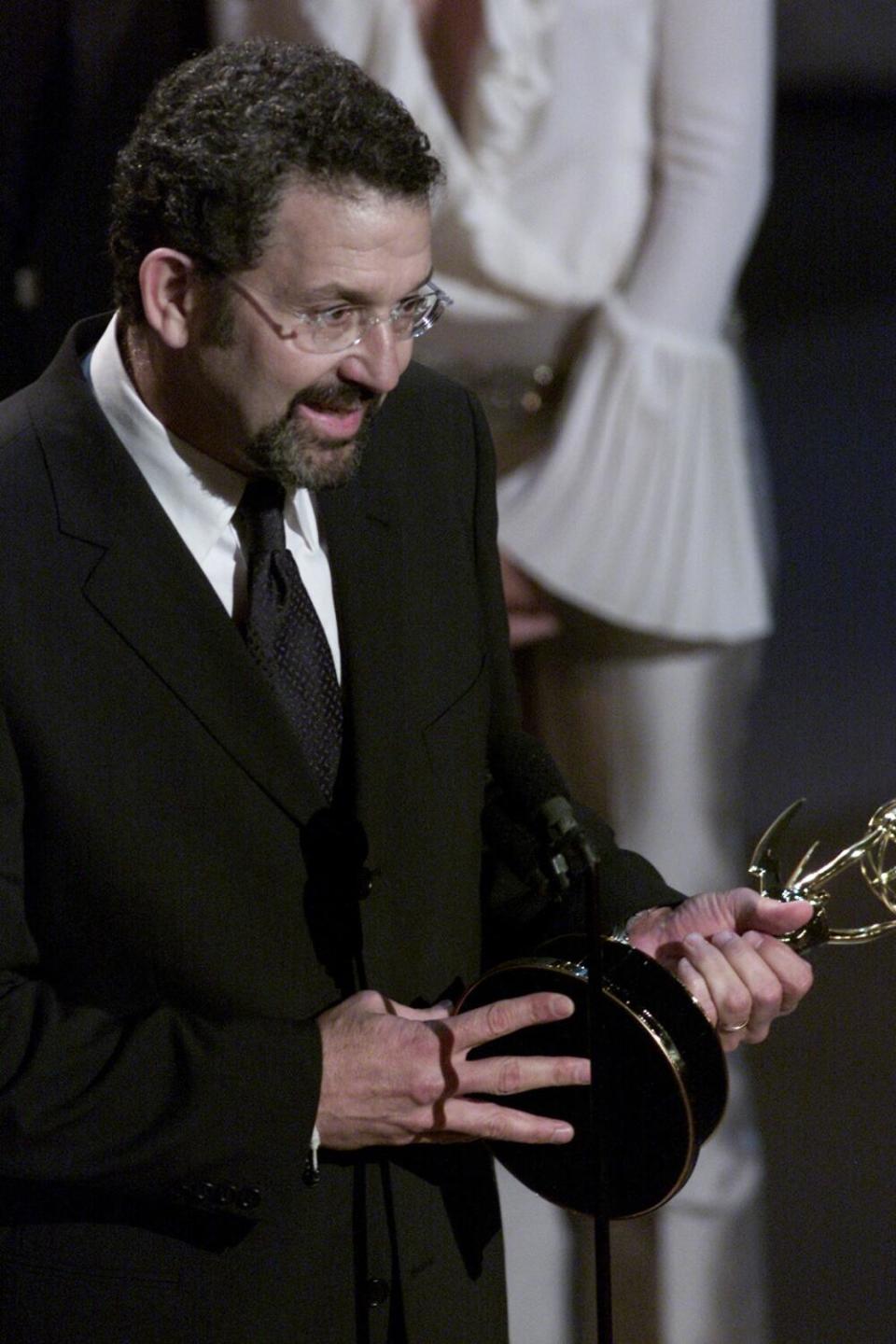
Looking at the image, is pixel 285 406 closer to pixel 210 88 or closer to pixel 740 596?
pixel 210 88

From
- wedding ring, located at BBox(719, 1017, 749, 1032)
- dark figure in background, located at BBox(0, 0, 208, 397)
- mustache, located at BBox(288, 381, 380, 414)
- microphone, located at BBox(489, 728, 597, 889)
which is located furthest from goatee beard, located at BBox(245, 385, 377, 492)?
dark figure in background, located at BBox(0, 0, 208, 397)

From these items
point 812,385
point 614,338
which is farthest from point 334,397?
point 812,385

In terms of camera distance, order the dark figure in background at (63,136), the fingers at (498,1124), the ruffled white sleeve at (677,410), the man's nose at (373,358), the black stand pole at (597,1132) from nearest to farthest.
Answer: the black stand pole at (597,1132), the fingers at (498,1124), the man's nose at (373,358), the ruffled white sleeve at (677,410), the dark figure in background at (63,136)

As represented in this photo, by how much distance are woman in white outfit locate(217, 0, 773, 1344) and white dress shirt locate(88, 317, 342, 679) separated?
2.90 ft

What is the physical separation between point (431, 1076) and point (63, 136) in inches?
62.5

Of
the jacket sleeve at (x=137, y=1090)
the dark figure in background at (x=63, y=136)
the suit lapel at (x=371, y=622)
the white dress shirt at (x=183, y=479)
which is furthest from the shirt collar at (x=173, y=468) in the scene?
the dark figure in background at (x=63, y=136)

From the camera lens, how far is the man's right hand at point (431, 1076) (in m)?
1.17

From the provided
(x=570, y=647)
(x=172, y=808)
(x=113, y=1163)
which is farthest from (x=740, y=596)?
(x=113, y=1163)

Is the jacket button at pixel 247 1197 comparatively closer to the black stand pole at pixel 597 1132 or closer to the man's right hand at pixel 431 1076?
the man's right hand at pixel 431 1076

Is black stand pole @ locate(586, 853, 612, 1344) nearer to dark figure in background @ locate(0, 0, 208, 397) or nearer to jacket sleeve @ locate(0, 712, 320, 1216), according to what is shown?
jacket sleeve @ locate(0, 712, 320, 1216)

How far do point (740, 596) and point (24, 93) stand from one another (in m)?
1.19

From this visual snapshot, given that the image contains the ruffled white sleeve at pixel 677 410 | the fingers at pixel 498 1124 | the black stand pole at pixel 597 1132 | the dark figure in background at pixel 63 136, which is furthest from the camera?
the dark figure in background at pixel 63 136

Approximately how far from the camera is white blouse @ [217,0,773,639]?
208 cm

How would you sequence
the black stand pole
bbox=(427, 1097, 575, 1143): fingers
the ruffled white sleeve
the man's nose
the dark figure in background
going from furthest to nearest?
the dark figure in background
the ruffled white sleeve
the man's nose
bbox=(427, 1097, 575, 1143): fingers
the black stand pole
